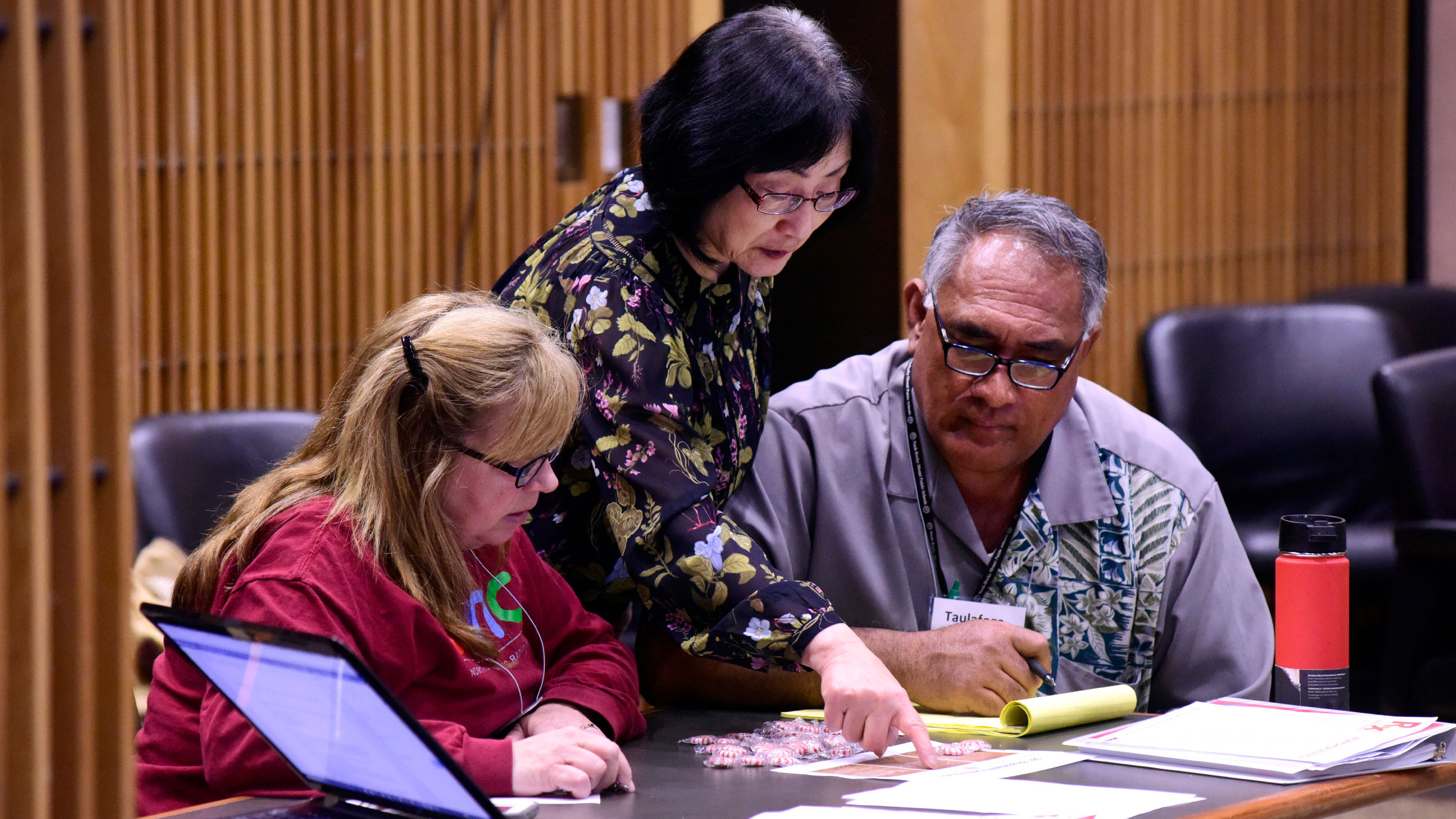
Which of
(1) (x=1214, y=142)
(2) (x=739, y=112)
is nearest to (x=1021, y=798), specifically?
(2) (x=739, y=112)

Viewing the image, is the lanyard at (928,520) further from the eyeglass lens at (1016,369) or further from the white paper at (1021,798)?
the white paper at (1021,798)

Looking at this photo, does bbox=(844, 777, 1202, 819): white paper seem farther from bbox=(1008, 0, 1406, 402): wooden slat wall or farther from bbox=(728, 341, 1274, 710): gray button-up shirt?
bbox=(1008, 0, 1406, 402): wooden slat wall

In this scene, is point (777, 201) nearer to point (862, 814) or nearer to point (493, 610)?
point (493, 610)

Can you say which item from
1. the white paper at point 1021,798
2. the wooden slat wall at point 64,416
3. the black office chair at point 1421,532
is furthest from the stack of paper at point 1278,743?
the black office chair at point 1421,532

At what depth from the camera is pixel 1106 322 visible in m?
5.14

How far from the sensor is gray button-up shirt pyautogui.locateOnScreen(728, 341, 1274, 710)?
2.38 meters

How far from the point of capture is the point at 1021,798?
5.41 ft

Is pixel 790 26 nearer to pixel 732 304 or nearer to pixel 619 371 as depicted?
pixel 732 304

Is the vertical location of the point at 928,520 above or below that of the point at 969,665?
above

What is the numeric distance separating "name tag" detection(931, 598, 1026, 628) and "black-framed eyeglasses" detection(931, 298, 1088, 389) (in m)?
0.32

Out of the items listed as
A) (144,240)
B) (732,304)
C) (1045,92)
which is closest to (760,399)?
(732,304)

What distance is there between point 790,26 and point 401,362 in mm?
699

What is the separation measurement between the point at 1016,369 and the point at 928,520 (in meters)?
0.28

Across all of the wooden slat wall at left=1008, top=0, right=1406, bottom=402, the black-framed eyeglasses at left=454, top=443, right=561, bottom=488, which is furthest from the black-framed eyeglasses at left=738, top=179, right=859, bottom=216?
the wooden slat wall at left=1008, top=0, right=1406, bottom=402
